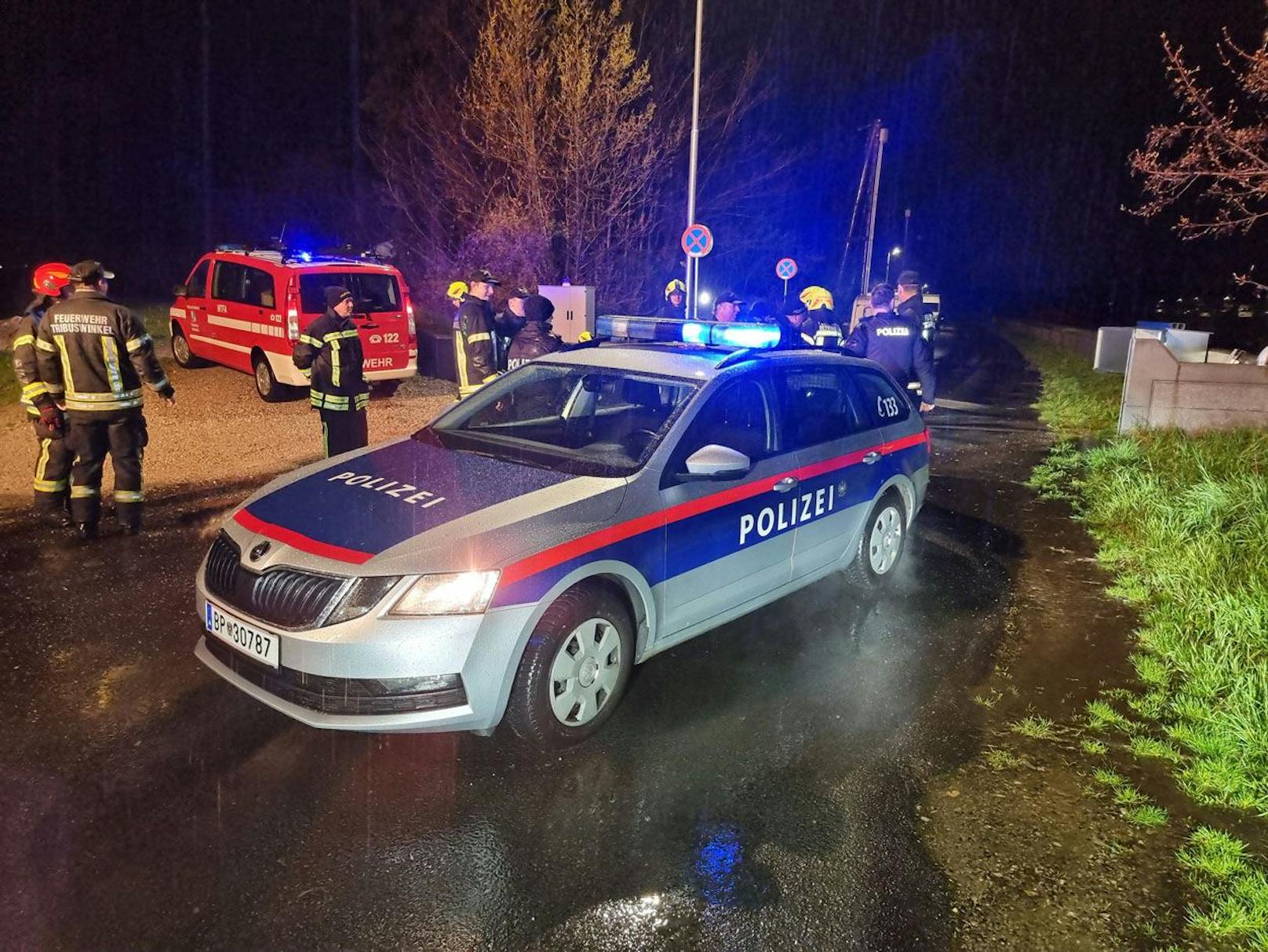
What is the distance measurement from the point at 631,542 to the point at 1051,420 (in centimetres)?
1111

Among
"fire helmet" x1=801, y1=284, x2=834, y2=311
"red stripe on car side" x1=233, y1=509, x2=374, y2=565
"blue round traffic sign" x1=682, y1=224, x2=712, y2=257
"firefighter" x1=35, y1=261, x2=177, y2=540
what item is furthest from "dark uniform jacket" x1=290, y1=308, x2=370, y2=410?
"blue round traffic sign" x1=682, y1=224, x2=712, y2=257

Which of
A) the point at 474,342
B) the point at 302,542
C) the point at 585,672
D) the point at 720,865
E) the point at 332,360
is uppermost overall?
the point at 474,342

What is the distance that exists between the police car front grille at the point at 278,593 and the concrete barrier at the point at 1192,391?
9.69m

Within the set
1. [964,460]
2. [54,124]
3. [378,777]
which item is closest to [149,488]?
[378,777]

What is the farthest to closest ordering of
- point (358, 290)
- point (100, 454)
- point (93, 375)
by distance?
point (358, 290)
point (100, 454)
point (93, 375)

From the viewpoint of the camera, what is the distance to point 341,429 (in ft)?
23.8

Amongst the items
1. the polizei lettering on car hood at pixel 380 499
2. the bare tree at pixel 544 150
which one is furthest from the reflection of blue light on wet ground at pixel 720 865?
the bare tree at pixel 544 150

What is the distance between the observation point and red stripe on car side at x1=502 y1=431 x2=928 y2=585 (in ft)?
11.1

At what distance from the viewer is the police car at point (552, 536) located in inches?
129

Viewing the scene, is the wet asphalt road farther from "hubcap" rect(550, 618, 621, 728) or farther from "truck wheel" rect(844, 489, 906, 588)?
"truck wheel" rect(844, 489, 906, 588)

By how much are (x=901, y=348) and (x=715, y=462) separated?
4.83 meters

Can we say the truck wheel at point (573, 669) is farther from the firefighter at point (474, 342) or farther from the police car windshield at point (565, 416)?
the firefighter at point (474, 342)

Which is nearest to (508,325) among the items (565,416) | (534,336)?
(534,336)

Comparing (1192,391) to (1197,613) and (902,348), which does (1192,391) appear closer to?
(902,348)
